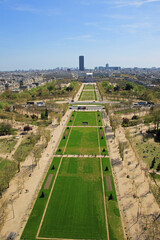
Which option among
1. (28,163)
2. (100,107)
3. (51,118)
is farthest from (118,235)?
(100,107)

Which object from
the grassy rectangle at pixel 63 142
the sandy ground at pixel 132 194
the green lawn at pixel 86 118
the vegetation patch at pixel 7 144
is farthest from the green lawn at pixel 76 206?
the green lawn at pixel 86 118

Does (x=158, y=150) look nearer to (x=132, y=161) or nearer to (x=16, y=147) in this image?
(x=132, y=161)

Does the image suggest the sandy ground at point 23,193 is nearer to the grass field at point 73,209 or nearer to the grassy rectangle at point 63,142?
the grass field at point 73,209

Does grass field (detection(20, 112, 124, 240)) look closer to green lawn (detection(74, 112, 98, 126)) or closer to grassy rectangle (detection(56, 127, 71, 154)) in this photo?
grassy rectangle (detection(56, 127, 71, 154))

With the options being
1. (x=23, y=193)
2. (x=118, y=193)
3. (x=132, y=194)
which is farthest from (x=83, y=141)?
(x=23, y=193)

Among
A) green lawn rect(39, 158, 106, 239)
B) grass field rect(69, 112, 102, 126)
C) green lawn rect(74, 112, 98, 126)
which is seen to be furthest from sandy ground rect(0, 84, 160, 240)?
grass field rect(69, 112, 102, 126)

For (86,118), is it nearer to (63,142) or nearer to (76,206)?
(63,142)
